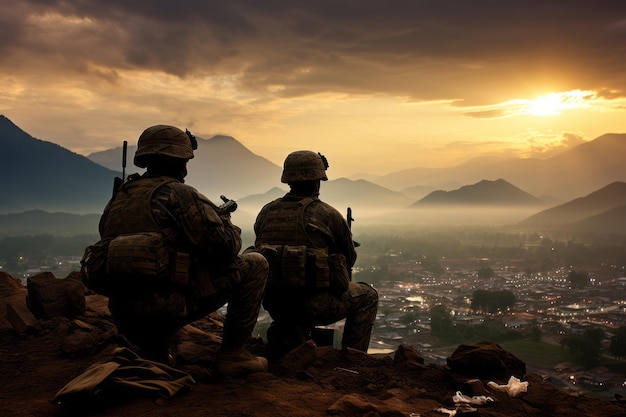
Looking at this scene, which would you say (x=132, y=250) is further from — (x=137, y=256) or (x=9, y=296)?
(x=9, y=296)

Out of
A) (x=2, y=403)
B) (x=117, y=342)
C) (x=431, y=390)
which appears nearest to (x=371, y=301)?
(x=431, y=390)

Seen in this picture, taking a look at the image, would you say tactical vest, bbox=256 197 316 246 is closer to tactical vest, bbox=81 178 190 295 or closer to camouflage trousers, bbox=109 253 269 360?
camouflage trousers, bbox=109 253 269 360

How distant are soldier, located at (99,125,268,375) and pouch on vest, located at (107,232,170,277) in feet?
0.08

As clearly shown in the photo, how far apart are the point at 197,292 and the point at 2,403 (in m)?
2.34

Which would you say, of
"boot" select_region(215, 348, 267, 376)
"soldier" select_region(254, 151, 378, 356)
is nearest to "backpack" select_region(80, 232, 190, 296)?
"boot" select_region(215, 348, 267, 376)

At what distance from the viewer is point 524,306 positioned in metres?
59.5

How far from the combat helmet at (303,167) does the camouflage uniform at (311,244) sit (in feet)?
1.08

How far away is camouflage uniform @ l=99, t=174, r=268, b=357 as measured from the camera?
5473 mm

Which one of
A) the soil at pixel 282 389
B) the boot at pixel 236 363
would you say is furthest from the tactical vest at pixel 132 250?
the boot at pixel 236 363

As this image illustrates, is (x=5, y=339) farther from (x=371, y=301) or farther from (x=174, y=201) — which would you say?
(x=371, y=301)

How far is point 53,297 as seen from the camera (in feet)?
28.9

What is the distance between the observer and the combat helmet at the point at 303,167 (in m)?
8.21

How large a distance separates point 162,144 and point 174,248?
1.34 m

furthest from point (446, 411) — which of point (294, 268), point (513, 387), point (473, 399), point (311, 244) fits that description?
point (311, 244)
